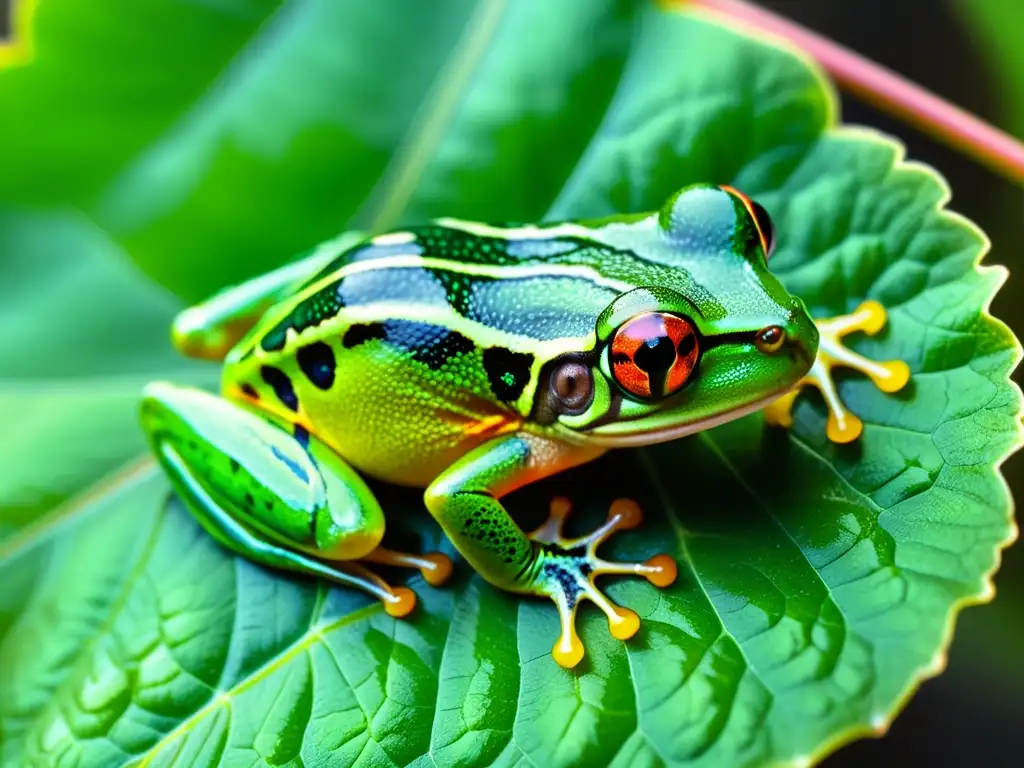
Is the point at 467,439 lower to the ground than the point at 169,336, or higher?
higher

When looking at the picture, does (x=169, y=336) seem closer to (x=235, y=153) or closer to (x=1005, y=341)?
(x=235, y=153)

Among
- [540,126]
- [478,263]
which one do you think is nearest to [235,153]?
[540,126]

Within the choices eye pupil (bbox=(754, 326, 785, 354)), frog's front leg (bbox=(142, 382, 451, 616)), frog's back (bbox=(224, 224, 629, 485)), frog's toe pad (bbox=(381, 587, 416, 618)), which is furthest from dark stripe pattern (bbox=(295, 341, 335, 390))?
eye pupil (bbox=(754, 326, 785, 354))

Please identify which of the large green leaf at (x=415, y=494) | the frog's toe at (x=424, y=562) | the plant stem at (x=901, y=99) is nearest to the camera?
the large green leaf at (x=415, y=494)

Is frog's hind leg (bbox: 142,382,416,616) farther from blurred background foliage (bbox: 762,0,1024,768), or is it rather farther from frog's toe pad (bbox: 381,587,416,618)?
blurred background foliage (bbox: 762,0,1024,768)

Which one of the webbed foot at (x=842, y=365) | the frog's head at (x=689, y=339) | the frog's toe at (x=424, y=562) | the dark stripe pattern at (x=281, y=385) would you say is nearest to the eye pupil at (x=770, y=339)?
the frog's head at (x=689, y=339)

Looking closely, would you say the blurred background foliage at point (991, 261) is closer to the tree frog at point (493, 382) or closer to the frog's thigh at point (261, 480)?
the tree frog at point (493, 382)

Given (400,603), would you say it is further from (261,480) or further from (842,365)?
(842,365)

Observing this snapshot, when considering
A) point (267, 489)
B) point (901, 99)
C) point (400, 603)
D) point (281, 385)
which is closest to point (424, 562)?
point (400, 603)
